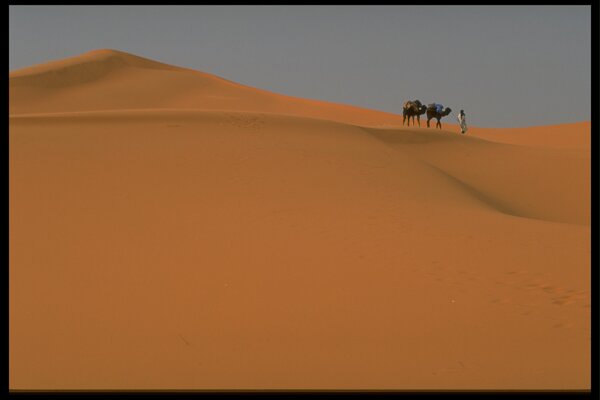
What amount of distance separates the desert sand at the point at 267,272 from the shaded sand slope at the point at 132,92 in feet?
122

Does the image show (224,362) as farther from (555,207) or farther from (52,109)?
(52,109)

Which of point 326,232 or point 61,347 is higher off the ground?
point 326,232

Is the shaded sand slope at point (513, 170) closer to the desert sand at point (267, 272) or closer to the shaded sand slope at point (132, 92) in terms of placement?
the desert sand at point (267, 272)

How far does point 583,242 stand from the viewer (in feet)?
29.6

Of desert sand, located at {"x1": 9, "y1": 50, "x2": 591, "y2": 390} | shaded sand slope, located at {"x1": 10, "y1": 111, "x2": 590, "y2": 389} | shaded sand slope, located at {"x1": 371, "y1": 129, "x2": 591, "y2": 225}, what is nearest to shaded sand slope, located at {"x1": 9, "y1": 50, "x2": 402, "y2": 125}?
shaded sand slope, located at {"x1": 371, "y1": 129, "x2": 591, "y2": 225}

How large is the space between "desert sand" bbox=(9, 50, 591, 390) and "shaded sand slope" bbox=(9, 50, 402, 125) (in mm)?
37102

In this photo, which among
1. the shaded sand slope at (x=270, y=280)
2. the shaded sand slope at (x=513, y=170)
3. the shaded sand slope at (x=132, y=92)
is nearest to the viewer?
the shaded sand slope at (x=270, y=280)

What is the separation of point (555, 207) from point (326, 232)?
1175 cm

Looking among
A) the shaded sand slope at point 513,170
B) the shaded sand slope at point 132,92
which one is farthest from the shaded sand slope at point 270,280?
the shaded sand slope at point 132,92

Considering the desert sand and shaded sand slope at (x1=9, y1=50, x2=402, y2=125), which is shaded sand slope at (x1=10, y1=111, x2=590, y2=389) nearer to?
the desert sand

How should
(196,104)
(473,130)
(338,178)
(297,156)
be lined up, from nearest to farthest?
(338,178) → (297,156) → (196,104) → (473,130)

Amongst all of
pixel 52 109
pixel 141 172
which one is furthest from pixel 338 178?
pixel 52 109

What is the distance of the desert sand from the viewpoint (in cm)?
496

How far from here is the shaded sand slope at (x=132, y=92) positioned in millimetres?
51000
